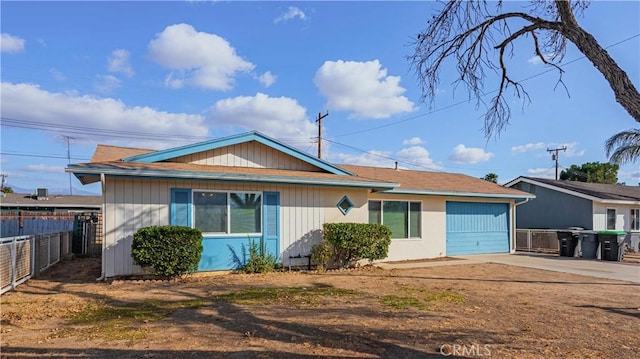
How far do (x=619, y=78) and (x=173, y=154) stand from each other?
9416 millimetres

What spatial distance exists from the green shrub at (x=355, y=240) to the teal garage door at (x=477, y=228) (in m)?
4.97

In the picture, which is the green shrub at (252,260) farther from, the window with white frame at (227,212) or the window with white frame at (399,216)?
the window with white frame at (399,216)

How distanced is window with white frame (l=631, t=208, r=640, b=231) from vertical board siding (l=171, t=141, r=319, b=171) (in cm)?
2000

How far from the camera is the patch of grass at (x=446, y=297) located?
7.87 metres

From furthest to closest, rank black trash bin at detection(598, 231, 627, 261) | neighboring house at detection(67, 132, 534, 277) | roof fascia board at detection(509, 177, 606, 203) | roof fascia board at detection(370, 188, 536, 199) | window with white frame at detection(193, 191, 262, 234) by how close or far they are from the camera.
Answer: roof fascia board at detection(509, 177, 606, 203)
black trash bin at detection(598, 231, 627, 261)
roof fascia board at detection(370, 188, 536, 199)
window with white frame at detection(193, 191, 262, 234)
neighboring house at detection(67, 132, 534, 277)

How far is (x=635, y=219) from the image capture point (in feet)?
77.0

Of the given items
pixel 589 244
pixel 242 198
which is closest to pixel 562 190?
pixel 589 244

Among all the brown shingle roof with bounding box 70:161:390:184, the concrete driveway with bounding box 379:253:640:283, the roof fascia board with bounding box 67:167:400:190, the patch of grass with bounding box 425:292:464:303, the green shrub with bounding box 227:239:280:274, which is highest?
the brown shingle roof with bounding box 70:161:390:184

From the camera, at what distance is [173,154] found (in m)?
10.9

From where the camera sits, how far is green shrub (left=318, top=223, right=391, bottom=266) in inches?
453

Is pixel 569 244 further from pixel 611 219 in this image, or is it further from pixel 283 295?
pixel 283 295

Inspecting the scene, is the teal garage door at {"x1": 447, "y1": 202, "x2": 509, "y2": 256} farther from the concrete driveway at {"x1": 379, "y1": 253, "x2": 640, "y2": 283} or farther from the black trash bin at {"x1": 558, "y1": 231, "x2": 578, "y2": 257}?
the black trash bin at {"x1": 558, "y1": 231, "x2": 578, "y2": 257}

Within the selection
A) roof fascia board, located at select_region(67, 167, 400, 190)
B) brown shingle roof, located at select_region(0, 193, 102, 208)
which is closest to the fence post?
roof fascia board, located at select_region(67, 167, 400, 190)

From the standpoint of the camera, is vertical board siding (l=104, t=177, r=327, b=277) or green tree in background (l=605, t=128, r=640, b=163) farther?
green tree in background (l=605, t=128, r=640, b=163)
